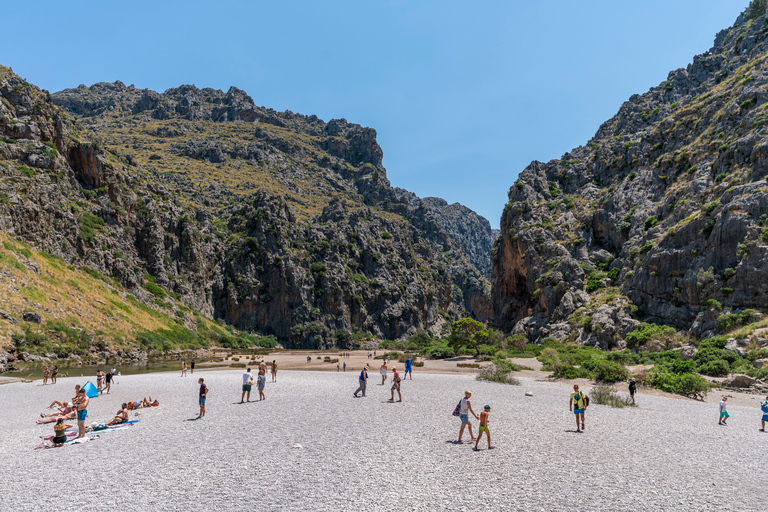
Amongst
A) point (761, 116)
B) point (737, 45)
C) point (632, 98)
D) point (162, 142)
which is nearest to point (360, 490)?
point (761, 116)

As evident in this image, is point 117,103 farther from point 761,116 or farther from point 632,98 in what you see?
point 761,116

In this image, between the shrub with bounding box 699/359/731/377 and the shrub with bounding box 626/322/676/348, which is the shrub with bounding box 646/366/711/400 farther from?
the shrub with bounding box 626/322/676/348

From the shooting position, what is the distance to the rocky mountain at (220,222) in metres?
61.5

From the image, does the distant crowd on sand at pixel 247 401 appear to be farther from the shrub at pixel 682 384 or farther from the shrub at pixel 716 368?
the shrub at pixel 716 368

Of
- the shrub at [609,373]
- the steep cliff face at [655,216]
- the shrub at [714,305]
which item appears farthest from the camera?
the steep cliff face at [655,216]

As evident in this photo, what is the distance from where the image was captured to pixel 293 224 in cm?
11606

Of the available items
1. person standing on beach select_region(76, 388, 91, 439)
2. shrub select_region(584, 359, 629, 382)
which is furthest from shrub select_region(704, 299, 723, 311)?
person standing on beach select_region(76, 388, 91, 439)

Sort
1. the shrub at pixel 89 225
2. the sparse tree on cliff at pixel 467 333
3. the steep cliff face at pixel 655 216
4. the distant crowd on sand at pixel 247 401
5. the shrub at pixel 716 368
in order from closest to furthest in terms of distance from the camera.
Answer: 1. the distant crowd on sand at pixel 247 401
2. the shrub at pixel 716 368
3. the steep cliff face at pixel 655 216
4. the sparse tree on cliff at pixel 467 333
5. the shrub at pixel 89 225

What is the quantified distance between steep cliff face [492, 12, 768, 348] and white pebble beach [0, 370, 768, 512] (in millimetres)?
32714

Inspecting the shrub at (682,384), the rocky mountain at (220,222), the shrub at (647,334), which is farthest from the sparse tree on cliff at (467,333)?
the rocky mountain at (220,222)

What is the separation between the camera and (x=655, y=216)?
5953 cm

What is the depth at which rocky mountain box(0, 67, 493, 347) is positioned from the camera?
61469 mm

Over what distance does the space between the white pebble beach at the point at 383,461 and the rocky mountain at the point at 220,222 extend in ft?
180

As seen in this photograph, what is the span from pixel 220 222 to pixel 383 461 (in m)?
112
